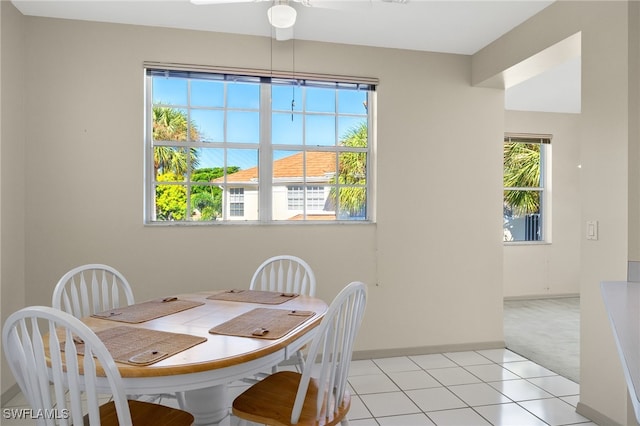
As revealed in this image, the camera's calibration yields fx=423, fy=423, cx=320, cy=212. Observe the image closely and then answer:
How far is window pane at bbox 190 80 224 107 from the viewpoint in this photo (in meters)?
3.45

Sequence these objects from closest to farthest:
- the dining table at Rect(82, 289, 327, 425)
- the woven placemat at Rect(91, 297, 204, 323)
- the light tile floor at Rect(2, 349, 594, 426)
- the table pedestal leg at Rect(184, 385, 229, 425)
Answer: the dining table at Rect(82, 289, 327, 425)
the table pedestal leg at Rect(184, 385, 229, 425)
the woven placemat at Rect(91, 297, 204, 323)
the light tile floor at Rect(2, 349, 594, 426)

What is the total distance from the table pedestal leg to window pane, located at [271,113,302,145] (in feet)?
7.12

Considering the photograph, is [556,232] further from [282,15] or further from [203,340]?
[203,340]

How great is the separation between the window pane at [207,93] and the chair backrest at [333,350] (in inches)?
91.3

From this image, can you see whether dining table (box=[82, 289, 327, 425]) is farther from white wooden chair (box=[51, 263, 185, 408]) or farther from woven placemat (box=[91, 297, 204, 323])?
white wooden chair (box=[51, 263, 185, 408])

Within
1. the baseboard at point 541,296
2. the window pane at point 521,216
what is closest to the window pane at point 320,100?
the window pane at point 521,216

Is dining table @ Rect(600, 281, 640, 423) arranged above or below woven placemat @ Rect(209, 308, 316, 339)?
above

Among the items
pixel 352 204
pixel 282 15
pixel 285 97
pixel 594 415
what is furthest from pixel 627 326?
pixel 285 97

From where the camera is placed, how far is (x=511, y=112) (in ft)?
19.2

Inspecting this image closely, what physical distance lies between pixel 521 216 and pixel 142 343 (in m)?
5.72

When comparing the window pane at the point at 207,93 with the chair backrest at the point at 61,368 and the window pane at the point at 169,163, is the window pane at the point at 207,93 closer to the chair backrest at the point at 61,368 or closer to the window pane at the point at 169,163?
the window pane at the point at 169,163

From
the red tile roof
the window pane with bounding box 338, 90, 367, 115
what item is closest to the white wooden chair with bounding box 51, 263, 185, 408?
the red tile roof

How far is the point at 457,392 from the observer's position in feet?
9.55

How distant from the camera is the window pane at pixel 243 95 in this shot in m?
3.50
